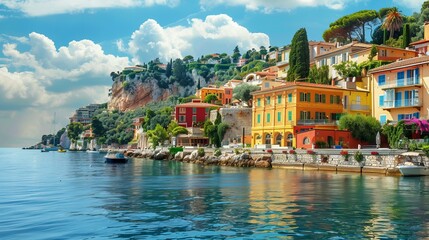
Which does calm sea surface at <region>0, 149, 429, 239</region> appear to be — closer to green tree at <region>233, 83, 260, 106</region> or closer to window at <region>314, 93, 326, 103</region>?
window at <region>314, 93, 326, 103</region>

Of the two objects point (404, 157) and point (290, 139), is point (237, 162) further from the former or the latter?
point (404, 157)

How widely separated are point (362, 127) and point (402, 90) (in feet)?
20.5

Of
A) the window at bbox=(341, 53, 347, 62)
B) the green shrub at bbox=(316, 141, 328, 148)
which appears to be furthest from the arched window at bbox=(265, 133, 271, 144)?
the window at bbox=(341, 53, 347, 62)

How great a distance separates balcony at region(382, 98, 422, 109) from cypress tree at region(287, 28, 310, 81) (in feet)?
78.0

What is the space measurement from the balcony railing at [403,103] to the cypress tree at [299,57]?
2422 cm

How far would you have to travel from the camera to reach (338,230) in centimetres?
1591

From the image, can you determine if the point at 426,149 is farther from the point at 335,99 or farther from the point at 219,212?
the point at 219,212

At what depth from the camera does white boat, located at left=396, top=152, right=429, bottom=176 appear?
38.1 m

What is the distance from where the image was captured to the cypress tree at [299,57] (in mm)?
77062

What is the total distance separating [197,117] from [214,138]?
20.1 m

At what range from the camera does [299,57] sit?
77625 millimetres

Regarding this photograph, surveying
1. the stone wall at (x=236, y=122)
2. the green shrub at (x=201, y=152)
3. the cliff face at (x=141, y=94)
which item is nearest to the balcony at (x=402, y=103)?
the green shrub at (x=201, y=152)

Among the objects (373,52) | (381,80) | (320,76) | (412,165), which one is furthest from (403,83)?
(320,76)

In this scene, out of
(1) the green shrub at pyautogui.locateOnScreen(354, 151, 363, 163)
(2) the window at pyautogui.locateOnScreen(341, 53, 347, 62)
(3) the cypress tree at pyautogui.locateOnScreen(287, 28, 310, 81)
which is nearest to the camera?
(1) the green shrub at pyautogui.locateOnScreen(354, 151, 363, 163)
